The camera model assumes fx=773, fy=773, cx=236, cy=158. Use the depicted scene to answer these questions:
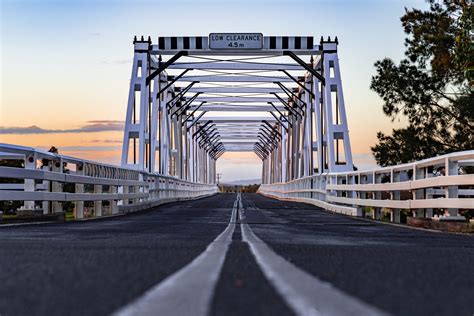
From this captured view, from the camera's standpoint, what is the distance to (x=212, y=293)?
168 inches

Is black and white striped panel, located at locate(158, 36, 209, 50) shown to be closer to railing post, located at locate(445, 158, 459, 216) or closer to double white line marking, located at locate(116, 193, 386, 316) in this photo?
railing post, located at locate(445, 158, 459, 216)

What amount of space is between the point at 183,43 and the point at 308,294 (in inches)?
1472

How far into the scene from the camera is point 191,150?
9088 centimetres

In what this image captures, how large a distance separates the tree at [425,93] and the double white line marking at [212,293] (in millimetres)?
29670

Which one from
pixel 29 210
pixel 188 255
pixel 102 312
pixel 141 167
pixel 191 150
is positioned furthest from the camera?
pixel 191 150

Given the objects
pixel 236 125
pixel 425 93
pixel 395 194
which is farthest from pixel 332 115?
pixel 236 125

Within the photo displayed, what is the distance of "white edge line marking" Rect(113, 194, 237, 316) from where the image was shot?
3.66m

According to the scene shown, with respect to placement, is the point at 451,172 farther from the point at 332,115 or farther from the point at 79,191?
the point at 332,115

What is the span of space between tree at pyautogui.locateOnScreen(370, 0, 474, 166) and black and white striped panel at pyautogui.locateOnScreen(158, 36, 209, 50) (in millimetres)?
8993

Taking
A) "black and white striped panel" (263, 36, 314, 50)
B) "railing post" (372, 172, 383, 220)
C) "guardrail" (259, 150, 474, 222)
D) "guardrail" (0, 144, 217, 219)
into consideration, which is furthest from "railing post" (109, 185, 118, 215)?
"black and white striped panel" (263, 36, 314, 50)

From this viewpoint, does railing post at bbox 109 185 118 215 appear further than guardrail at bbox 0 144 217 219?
Yes

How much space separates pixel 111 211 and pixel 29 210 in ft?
19.8

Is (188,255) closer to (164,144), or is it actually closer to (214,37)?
(214,37)

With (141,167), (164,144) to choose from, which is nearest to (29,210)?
Result: (141,167)
